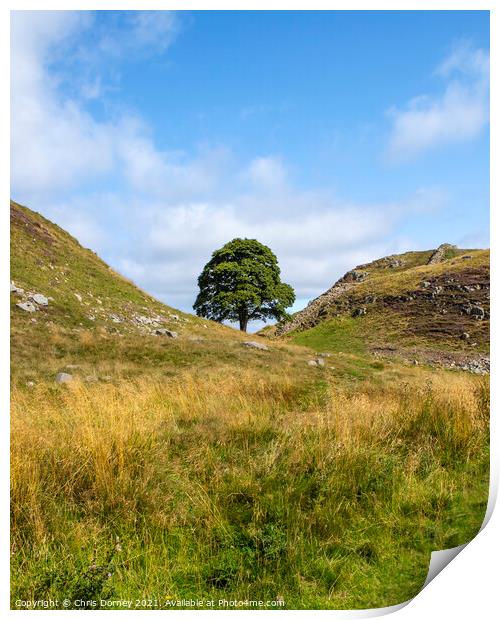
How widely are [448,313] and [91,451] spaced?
3415 cm

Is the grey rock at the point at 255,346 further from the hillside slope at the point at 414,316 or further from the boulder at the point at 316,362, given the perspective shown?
the hillside slope at the point at 414,316

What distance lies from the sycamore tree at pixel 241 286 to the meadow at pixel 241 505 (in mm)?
25894

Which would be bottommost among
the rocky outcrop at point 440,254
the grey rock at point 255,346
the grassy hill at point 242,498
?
the grassy hill at point 242,498

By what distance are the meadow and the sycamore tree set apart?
25.9 meters

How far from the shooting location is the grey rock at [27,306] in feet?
57.4

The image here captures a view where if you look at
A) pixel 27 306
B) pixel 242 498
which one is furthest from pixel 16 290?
pixel 242 498

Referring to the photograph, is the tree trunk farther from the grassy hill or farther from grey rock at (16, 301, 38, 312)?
the grassy hill

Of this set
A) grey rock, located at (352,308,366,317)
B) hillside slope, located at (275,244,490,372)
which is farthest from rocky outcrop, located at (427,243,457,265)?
grey rock, located at (352,308,366,317)

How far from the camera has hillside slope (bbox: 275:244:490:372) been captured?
2775cm

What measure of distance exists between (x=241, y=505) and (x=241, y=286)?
1106 inches

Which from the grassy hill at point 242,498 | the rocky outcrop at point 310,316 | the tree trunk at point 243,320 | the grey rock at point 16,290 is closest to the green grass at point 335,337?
the rocky outcrop at point 310,316

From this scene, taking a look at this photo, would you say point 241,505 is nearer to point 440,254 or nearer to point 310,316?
point 310,316

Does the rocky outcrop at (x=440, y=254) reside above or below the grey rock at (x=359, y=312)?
above
